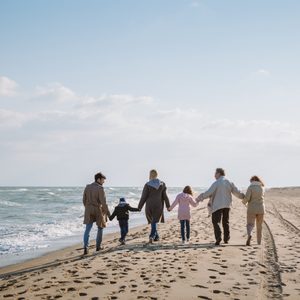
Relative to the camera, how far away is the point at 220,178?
12531 mm

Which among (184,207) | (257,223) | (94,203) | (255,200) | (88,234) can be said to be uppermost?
(255,200)

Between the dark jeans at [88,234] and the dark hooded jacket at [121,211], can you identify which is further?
the dark hooded jacket at [121,211]

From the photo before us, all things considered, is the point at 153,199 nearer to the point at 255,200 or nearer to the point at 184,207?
the point at 184,207

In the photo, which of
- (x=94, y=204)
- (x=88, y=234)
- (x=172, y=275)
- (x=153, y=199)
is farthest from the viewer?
(x=153, y=199)

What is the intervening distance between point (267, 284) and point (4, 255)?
9447 millimetres

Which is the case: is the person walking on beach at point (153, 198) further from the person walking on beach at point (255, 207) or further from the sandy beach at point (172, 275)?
the person walking on beach at point (255, 207)

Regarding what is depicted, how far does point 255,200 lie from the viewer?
1231cm

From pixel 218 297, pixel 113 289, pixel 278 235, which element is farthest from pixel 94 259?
pixel 278 235

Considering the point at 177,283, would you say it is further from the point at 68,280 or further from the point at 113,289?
the point at 68,280

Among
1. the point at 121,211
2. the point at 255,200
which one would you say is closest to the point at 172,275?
the point at 121,211

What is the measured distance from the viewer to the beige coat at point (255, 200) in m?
12.2

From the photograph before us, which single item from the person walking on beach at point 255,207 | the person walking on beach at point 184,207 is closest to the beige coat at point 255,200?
the person walking on beach at point 255,207

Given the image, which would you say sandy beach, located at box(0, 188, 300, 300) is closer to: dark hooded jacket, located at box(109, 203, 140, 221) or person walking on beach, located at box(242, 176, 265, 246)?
person walking on beach, located at box(242, 176, 265, 246)

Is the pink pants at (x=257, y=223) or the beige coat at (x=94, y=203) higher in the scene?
the beige coat at (x=94, y=203)
